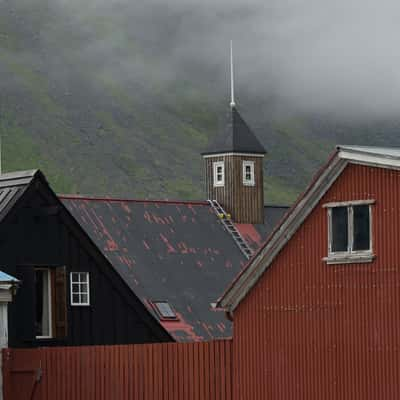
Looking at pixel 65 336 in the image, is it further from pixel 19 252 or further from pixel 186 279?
pixel 186 279

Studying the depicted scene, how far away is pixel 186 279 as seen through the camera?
66375 mm

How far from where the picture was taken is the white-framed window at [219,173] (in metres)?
81.0

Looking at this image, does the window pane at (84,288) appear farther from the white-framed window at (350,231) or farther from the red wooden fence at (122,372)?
the white-framed window at (350,231)

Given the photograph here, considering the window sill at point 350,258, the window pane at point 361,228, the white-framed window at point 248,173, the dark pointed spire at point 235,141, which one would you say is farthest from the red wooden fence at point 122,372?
the dark pointed spire at point 235,141

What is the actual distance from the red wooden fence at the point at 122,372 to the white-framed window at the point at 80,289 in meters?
8.09

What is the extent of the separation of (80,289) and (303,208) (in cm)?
1104

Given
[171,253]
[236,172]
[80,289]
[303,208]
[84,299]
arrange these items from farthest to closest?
[236,172], [171,253], [84,299], [80,289], [303,208]

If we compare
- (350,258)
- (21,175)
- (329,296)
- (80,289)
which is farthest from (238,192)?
(350,258)

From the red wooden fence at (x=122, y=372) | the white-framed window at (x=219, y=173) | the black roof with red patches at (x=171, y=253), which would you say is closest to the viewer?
the red wooden fence at (x=122, y=372)

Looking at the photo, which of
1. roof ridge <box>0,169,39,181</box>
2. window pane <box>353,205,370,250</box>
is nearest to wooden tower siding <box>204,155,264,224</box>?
roof ridge <box>0,169,39,181</box>

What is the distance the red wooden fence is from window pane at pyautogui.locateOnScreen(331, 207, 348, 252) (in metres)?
3.40

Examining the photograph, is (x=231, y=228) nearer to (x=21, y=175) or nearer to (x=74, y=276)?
(x=74, y=276)

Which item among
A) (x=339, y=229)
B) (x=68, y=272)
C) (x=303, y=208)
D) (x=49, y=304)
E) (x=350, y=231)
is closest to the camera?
(x=350, y=231)

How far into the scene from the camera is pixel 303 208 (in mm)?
34156
